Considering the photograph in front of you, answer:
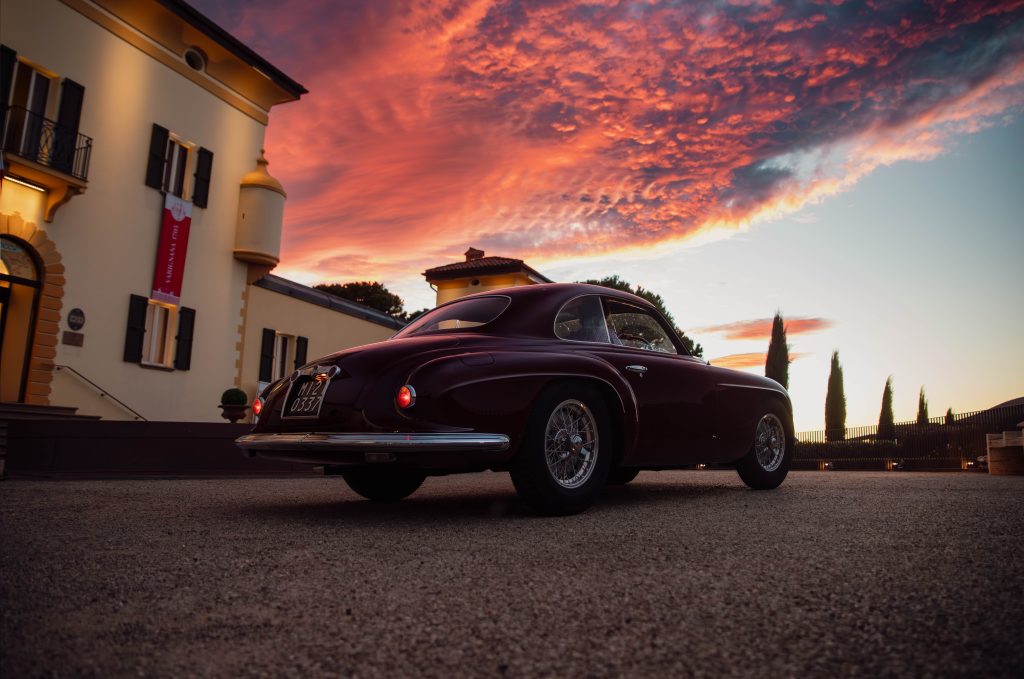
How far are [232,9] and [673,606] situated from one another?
18.8m

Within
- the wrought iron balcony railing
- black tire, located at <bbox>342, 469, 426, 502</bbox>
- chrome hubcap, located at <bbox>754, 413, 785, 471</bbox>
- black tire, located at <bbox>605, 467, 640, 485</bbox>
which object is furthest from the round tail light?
the wrought iron balcony railing

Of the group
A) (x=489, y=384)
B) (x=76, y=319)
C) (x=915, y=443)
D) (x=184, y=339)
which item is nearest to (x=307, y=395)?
(x=489, y=384)

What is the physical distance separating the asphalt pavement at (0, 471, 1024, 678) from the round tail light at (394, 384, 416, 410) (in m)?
0.70

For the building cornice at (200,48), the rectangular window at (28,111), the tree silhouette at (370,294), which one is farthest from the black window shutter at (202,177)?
the tree silhouette at (370,294)

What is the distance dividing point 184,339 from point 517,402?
14.8 meters

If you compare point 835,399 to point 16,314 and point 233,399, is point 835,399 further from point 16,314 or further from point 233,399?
point 16,314

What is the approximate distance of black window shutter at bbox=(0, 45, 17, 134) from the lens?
12773 mm

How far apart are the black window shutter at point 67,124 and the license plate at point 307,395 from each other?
1231 cm

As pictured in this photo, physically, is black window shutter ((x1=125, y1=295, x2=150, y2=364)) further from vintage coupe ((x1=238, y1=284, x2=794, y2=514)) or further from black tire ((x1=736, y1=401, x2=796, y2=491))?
black tire ((x1=736, y1=401, x2=796, y2=491))

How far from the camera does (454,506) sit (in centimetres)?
512

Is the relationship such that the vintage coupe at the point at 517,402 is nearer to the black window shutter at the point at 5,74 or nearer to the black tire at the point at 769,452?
the black tire at the point at 769,452

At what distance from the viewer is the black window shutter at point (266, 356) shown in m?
19.5

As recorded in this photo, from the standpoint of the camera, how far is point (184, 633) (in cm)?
194

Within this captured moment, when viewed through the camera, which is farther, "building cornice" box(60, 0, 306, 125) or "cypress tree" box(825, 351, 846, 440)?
"cypress tree" box(825, 351, 846, 440)
